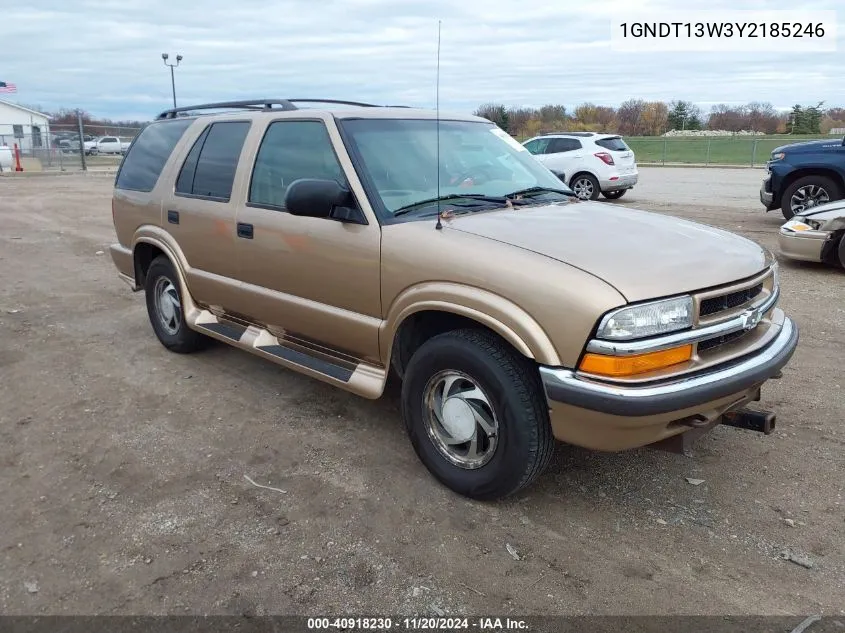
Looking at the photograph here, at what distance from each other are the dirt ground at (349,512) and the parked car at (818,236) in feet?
11.0

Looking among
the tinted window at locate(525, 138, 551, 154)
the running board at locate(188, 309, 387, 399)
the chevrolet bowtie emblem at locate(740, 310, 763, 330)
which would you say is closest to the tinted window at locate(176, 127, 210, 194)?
the running board at locate(188, 309, 387, 399)

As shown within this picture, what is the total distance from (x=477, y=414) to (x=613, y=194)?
48.8 feet

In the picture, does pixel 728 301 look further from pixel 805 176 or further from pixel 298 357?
pixel 805 176

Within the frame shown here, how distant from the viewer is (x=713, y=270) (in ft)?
10.0

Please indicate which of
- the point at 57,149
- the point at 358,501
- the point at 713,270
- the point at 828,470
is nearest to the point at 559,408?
the point at 713,270

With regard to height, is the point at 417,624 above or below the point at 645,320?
below

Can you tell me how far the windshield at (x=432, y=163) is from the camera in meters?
3.82

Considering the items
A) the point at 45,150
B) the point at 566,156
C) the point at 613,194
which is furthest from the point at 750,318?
the point at 45,150

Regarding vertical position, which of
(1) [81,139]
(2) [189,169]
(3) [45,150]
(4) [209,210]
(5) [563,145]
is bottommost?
(4) [209,210]

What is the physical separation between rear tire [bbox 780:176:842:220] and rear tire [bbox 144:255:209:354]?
9.85 meters

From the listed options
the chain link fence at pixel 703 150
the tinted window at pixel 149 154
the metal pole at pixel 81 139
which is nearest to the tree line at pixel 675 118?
the chain link fence at pixel 703 150

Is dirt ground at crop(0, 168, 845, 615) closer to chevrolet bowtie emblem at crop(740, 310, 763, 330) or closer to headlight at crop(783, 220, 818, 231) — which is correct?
chevrolet bowtie emblem at crop(740, 310, 763, 330)

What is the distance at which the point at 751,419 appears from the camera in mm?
3246

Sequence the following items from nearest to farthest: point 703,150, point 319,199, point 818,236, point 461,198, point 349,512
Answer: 1. point 349,512
2. point 319,199
3. point 461,198
4. point 818,236
5. point 703,150
